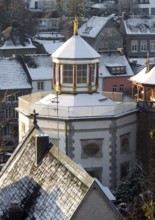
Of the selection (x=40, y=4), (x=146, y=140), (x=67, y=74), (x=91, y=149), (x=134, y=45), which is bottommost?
(x=134, y=45)

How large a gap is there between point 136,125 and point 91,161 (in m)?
3.40

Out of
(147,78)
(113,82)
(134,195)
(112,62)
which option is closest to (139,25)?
(112,62)

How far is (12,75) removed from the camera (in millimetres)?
54844

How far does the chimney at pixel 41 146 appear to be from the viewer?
69.8 ft

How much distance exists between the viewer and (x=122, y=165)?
3428 centimetres

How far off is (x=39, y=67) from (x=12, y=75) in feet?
9.21

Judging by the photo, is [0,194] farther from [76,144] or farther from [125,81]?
[125,81]

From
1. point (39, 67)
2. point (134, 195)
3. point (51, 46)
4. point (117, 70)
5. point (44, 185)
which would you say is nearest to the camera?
point (44, 185)

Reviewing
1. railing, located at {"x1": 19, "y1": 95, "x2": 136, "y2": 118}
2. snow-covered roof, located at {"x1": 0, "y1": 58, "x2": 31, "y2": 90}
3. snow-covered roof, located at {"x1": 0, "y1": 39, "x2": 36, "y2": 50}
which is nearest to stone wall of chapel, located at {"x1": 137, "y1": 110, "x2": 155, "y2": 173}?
railing, located at {"x1": 19, "y1": 95, "x2": 136, "y2": 118}

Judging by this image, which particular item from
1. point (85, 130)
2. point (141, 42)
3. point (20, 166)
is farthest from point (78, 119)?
point (141, 42)

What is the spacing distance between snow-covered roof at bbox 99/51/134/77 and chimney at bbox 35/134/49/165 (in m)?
36.6

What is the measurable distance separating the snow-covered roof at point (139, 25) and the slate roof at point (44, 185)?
65.6m

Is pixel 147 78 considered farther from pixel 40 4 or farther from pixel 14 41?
pixel 40 4

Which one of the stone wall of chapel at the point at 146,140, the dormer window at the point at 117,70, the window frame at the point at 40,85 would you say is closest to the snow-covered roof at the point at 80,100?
the stone wall of chapel at the point at 146,140
